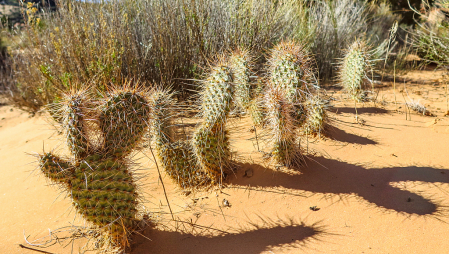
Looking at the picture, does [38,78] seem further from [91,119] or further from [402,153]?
[402,153]

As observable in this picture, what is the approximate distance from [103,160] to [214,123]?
82 cm

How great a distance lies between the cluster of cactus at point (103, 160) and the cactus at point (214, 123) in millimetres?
509

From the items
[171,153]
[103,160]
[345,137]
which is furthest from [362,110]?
[103,160]

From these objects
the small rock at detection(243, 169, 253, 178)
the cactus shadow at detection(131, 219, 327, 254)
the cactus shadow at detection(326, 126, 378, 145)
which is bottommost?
the cactus shadow at detection(131, 219, 327, 254)

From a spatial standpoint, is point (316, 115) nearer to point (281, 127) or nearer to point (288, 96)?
point (288, 96)

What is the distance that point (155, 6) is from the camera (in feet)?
13.3

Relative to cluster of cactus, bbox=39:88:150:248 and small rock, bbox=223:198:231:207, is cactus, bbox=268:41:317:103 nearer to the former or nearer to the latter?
small rock, bbox=223:198:231:207

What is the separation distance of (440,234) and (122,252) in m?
1.90

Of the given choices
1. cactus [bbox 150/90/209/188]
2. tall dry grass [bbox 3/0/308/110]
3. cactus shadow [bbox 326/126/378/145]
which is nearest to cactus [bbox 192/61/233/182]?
cactus [bbox 150/90/209/188]

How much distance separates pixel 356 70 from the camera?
3949 mm

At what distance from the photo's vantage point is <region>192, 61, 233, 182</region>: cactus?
7.23 ft

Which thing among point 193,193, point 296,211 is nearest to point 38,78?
point 193,193

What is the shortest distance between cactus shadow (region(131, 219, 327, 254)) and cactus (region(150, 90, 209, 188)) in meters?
0.53

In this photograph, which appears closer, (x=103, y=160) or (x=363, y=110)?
(x=103, y=160)
